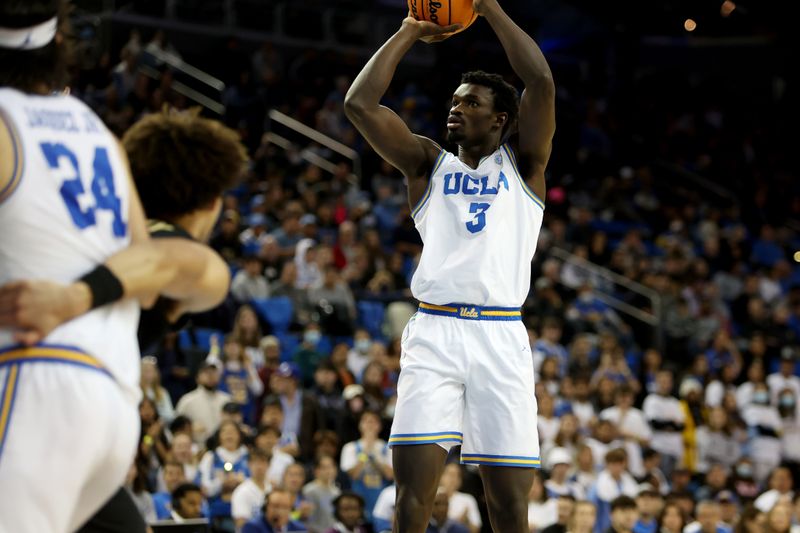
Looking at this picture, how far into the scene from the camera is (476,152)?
5707mm

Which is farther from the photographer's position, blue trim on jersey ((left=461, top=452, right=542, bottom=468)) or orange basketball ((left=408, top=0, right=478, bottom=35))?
orange basketball ((left=408, top=0, right=478, bottom=35))

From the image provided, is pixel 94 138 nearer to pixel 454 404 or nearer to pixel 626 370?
pixel 454 404

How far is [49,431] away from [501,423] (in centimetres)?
291

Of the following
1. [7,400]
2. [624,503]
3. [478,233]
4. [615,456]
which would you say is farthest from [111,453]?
[615,456]

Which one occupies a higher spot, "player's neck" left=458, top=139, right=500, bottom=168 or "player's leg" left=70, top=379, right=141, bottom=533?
"player's neck" left=458, top=139, right=500, bottom=168

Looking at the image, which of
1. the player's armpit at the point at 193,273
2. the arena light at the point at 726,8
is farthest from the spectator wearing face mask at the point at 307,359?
the arena light at the point at 726,8

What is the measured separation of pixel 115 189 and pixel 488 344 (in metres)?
2.69

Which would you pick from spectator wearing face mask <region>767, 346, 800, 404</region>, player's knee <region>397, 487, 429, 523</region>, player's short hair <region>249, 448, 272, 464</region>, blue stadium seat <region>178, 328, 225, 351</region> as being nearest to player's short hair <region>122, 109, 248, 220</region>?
player's knee <region>397, 487, 429, 523</region>

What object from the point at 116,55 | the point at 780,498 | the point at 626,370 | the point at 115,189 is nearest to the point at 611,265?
the point at 626,370

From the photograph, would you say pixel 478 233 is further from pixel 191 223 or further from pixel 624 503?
pixel 624 503

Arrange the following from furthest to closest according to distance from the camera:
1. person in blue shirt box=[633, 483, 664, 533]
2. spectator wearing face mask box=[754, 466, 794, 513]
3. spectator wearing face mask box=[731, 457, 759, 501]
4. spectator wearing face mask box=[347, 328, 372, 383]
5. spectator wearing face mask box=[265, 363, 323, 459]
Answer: spectator wearing face mask box=[731, 457, 759, 501]
spectator wearing face mask box=[347, 328, 372, 383]
spectator wearing face mask box=[754, 466, 794, 513]
spectator wearing face mask box=[265, 363, 323, 459]
person in blue shirt box=[633, 483, 664, 533]

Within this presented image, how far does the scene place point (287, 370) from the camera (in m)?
11.5

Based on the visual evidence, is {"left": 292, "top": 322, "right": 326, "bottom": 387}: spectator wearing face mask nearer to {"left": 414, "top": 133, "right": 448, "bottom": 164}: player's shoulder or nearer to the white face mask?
the white face mask

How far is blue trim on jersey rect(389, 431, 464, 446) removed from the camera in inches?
207
